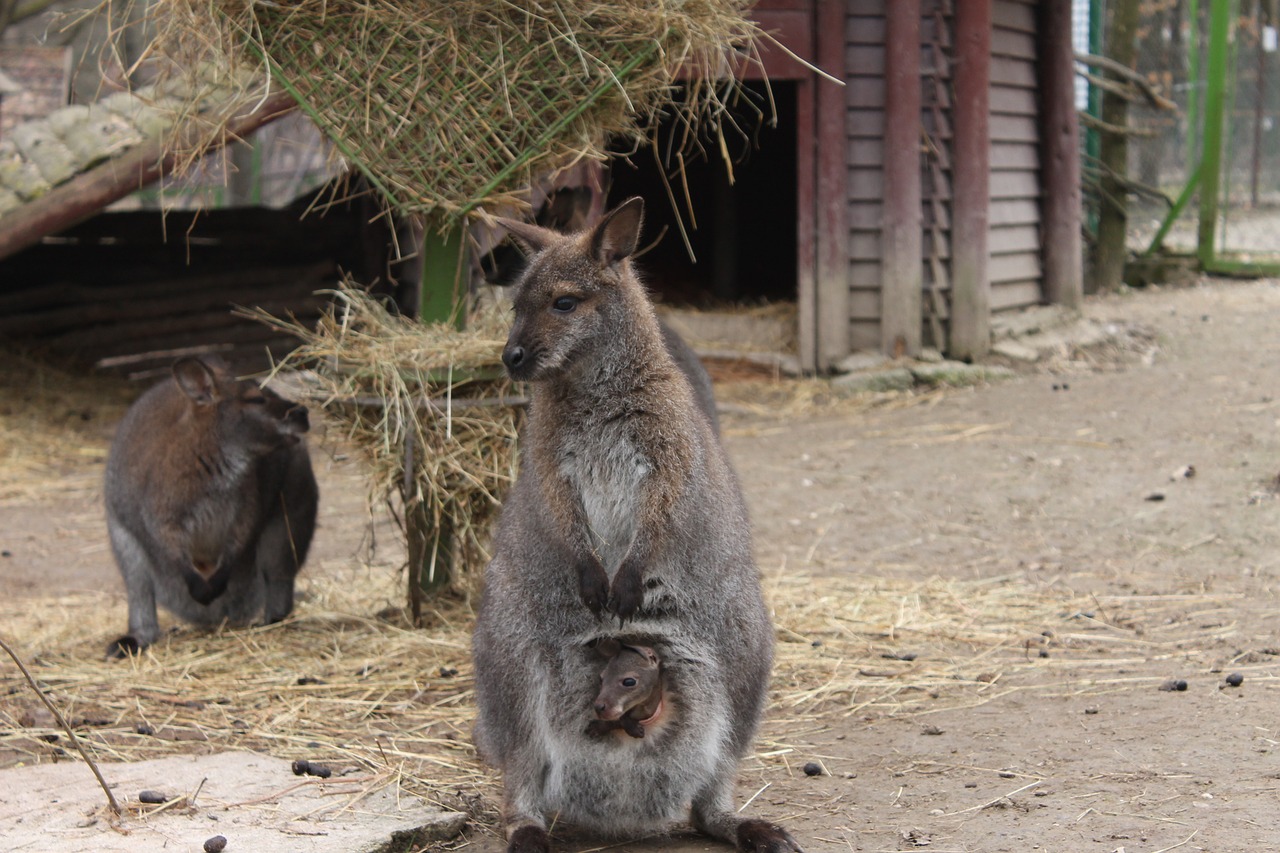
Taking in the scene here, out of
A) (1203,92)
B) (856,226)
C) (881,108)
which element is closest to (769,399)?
(856,226)

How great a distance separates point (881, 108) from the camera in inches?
387

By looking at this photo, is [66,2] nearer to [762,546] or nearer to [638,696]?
[762,546]

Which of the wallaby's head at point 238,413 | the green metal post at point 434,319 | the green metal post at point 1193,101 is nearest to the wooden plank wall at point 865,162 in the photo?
the green metal post at point 1193,101

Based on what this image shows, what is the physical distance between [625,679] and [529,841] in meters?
0.44

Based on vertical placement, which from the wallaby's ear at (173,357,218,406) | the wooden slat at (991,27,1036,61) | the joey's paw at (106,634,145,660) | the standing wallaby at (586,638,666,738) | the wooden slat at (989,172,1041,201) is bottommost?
the joey's paw at (106,634,145,660)

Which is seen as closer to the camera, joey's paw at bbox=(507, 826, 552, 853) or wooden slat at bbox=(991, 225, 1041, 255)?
joey's paw at bbox=(507, 826, 552, 853)

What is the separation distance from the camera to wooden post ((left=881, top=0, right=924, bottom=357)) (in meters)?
9.63

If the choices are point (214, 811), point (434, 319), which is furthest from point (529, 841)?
point (434, 319)

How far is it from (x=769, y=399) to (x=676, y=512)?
21.0ft

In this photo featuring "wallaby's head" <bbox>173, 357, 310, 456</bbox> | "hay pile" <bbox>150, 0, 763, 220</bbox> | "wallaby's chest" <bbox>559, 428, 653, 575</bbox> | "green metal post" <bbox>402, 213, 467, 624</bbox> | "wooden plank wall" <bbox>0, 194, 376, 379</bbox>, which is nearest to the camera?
"wallaby's chest" <bbox>559, 428, 653, 575</bbox>

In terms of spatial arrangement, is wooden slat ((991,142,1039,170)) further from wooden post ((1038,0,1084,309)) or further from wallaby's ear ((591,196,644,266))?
wallaby's ear ((591,196,644,266))

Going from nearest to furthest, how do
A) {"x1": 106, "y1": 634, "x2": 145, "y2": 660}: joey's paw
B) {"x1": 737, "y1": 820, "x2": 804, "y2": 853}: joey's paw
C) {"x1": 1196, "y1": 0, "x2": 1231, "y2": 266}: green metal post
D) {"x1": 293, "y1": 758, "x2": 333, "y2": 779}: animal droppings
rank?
{"x1": 737, "y1": 820, "x2": 804, "y2": 853}: joey's paw < {"x1": 293, "y1": 758, "x2": 333, "y2": 779}: animal droppings < {"x1": 106, "y1": 634, "x2": 145, "y2": 660}: joey's paw < {"x1": 1196, "y1": 0, "x2": 1231, "y2": 266}: green metal post

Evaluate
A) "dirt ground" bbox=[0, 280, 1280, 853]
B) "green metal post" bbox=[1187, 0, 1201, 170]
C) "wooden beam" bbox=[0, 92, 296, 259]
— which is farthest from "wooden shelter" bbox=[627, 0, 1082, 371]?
"wooden beam" bbox=[0, 92, 296, 259]

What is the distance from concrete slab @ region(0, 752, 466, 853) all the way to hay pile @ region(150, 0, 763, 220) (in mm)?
1965
